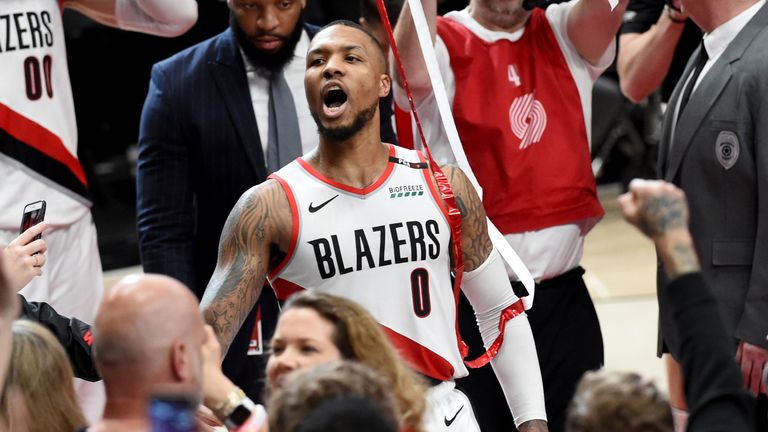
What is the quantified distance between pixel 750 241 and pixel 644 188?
1.76 metres

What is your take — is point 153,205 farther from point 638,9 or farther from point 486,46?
point 638,9

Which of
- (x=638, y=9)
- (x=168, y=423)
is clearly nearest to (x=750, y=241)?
(x=638, y=9)

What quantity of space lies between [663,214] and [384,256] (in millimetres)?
1350

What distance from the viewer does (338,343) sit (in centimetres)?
312

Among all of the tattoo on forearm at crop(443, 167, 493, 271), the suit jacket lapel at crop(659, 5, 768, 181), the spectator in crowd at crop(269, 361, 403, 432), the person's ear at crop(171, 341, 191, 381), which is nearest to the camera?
the spectator in crowd at crop(269, 361, 403, 432)

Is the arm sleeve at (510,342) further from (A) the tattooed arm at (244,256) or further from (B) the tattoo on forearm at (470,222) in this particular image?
(A) the tattooed arm at (244,256)

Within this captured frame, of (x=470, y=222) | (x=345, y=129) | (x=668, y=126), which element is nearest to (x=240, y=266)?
(x=345, y=129)

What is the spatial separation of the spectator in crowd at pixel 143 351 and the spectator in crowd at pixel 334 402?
0.22m

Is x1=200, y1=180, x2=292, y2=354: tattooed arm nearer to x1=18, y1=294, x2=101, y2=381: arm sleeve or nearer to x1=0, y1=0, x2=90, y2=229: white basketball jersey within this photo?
x1=18, y1=294, x2=101, y2=381: arm sleeve

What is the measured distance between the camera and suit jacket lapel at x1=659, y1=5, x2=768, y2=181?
13.9ft

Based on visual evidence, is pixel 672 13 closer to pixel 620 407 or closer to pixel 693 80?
pixel 693 80

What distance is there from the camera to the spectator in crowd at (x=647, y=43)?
5.02m

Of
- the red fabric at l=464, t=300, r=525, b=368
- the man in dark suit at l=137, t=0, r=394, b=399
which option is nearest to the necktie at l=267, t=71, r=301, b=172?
the man in dark suit at l=137, t=0, r=394, b=399

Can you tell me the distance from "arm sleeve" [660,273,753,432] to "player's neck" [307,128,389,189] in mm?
1497
